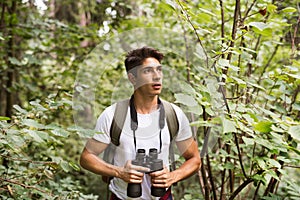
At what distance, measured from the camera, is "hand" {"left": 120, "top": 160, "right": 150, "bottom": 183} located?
1660 millimetres

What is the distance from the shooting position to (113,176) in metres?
1.76

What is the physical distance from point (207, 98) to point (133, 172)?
442mm

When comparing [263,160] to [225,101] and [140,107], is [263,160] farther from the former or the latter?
[140,107]

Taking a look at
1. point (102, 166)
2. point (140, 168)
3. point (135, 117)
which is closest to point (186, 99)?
point (135, 117)

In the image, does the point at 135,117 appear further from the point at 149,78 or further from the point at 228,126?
the point at 228,126

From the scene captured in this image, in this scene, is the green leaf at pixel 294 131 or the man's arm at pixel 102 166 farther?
the man's arm at pixel 102 166

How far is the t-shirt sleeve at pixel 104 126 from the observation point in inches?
68.4

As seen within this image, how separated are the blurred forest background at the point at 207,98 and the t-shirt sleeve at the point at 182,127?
41mm

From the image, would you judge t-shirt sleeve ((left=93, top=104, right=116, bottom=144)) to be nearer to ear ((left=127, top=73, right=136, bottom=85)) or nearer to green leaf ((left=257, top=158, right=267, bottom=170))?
ear ((left=127, top=73, right=136, bottom=85))

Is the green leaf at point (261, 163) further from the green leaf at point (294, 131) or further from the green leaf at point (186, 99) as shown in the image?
the green leaf at point (186, 99)

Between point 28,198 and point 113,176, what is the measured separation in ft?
2.18

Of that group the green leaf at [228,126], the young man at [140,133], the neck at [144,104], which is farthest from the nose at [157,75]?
the green leaf at [228,126]

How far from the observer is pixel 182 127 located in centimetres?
182

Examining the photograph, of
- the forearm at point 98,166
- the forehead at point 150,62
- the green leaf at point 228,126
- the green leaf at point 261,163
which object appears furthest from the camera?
the green leaf at point 261,163
